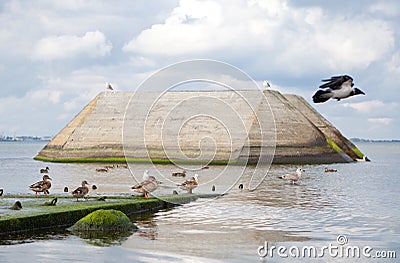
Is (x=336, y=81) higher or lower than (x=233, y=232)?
higher

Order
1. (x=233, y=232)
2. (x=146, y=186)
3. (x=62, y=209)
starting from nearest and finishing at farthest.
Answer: (x=233, y=232)
(x=62, y=209)
(x=146, y=186)

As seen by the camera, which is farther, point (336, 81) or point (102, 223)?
point (102, 223)

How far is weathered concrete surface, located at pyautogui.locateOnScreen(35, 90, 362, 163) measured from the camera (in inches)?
3115

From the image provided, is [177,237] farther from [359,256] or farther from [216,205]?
[216,205]

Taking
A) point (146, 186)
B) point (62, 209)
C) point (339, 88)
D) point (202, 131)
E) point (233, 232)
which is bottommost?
point (233, 232)

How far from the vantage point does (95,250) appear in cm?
1791

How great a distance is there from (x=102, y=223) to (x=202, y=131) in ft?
201

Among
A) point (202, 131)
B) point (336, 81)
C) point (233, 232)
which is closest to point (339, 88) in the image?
point (336, 81)

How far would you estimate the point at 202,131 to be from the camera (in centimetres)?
8212

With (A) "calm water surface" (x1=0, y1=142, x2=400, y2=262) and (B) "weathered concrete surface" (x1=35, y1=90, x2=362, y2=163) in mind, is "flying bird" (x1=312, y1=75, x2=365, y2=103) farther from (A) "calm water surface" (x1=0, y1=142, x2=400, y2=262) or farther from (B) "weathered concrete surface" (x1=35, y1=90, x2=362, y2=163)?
(B) "weathered concrete surface" (x1=35, y1=90, x2=362, y2=163)

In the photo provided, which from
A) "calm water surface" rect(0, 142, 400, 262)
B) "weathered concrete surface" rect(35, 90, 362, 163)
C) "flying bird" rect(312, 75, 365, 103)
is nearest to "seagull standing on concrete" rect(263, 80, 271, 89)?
"weathered concrete surface" rect(35, 90, 362, 163)

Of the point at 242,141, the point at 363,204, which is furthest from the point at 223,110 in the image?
the point at 363,204

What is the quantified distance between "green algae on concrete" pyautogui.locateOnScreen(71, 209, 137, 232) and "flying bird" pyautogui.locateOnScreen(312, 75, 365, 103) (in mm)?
11634

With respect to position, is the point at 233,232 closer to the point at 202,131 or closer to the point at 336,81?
the point at 336,81
